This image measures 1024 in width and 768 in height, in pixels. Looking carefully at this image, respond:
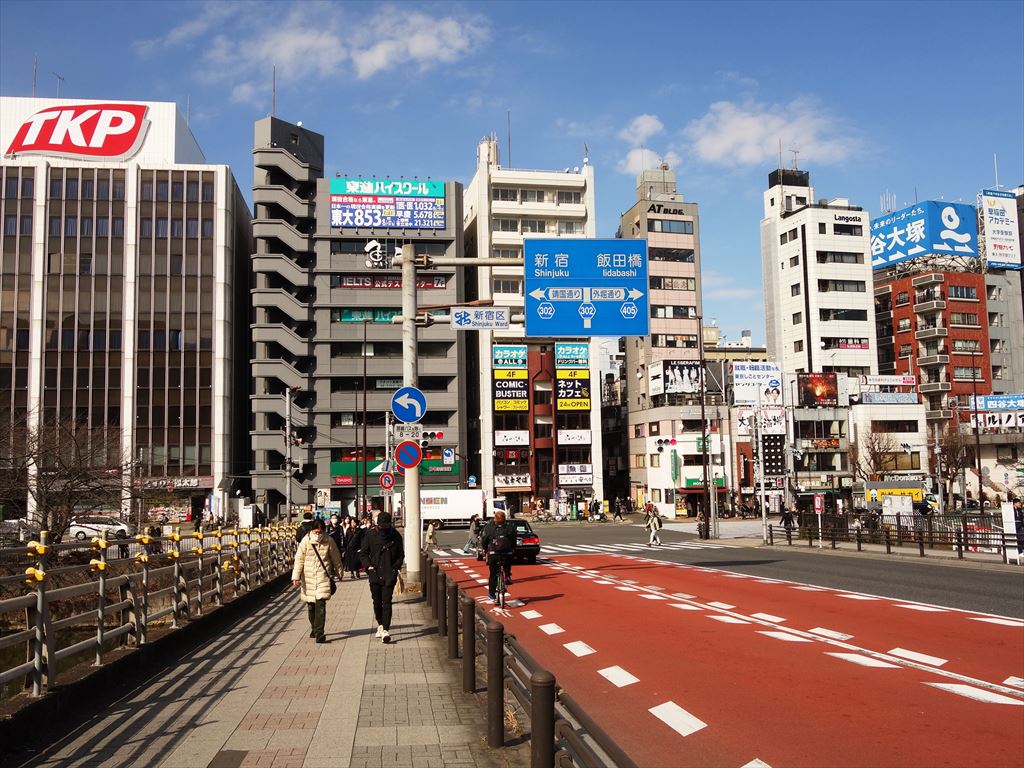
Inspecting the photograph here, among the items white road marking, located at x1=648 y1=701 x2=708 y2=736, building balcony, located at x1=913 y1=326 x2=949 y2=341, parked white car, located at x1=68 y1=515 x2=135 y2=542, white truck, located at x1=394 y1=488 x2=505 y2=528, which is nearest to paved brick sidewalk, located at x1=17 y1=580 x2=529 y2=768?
white road marking, located at x1=648 y1=701 x2=708 y2=736

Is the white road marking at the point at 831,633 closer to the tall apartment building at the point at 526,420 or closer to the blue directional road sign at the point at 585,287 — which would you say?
the blue directional road sign at the point at 585,287

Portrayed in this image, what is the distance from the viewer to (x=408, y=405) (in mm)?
16438

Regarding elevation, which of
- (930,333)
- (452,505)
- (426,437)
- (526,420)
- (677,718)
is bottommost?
(452,505)

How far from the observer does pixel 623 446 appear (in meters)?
92.2

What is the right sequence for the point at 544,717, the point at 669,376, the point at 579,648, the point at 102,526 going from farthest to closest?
the point at 669,376 → the point at 102,526 → the point at 579,648 → the point at 544,717

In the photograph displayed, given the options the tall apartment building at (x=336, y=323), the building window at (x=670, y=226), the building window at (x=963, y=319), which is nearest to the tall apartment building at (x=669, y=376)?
the building window at (x=670, y=226)

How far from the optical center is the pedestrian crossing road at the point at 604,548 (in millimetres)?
35625

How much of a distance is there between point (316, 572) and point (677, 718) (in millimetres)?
5992

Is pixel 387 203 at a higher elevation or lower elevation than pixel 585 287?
higher

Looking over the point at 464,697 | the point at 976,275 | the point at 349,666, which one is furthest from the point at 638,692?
the point at 976,275

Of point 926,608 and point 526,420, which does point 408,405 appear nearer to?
point 926,608

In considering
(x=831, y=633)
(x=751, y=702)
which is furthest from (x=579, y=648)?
(x=831, y=633)

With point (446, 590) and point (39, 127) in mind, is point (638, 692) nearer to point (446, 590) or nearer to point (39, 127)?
point (446, 590)

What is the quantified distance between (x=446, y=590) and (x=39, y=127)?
271 ft
